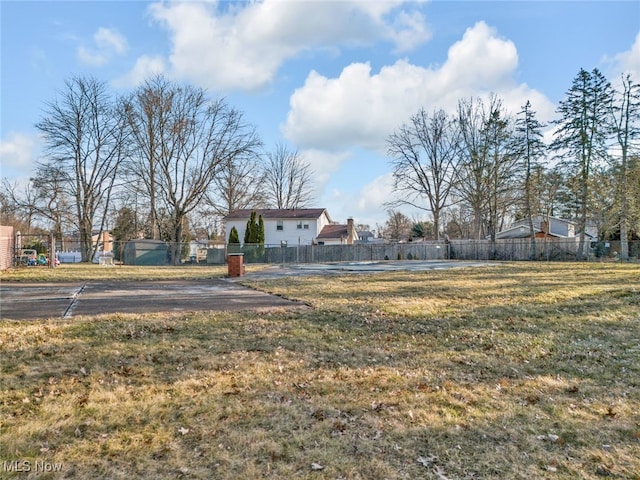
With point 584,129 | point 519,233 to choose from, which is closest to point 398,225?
point 519,233

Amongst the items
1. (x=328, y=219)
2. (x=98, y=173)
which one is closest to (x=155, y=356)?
(x=98, y=173)

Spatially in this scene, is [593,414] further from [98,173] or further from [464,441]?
[98,173]

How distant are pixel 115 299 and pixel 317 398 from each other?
6.25 metres

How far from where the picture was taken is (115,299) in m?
8.38

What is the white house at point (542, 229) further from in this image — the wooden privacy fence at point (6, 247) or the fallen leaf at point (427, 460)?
the fallen leaf at point (427, 460)

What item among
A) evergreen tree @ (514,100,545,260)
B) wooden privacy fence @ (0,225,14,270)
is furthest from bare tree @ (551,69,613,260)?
wooden privacy fence @ (0,225,14,270)

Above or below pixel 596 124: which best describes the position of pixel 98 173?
below

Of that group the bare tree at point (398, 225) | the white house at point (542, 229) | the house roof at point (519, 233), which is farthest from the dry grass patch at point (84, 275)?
the bare tree at point (398, 225)

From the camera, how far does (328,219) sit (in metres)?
45.5

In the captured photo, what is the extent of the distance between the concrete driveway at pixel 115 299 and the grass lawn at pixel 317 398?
0.98 meters

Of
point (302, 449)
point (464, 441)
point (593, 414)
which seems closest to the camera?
point (302, 449)

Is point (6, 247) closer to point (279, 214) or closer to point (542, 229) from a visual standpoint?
point (279, 214)

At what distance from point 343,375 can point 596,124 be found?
31.0m

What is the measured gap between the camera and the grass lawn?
8.68ft
